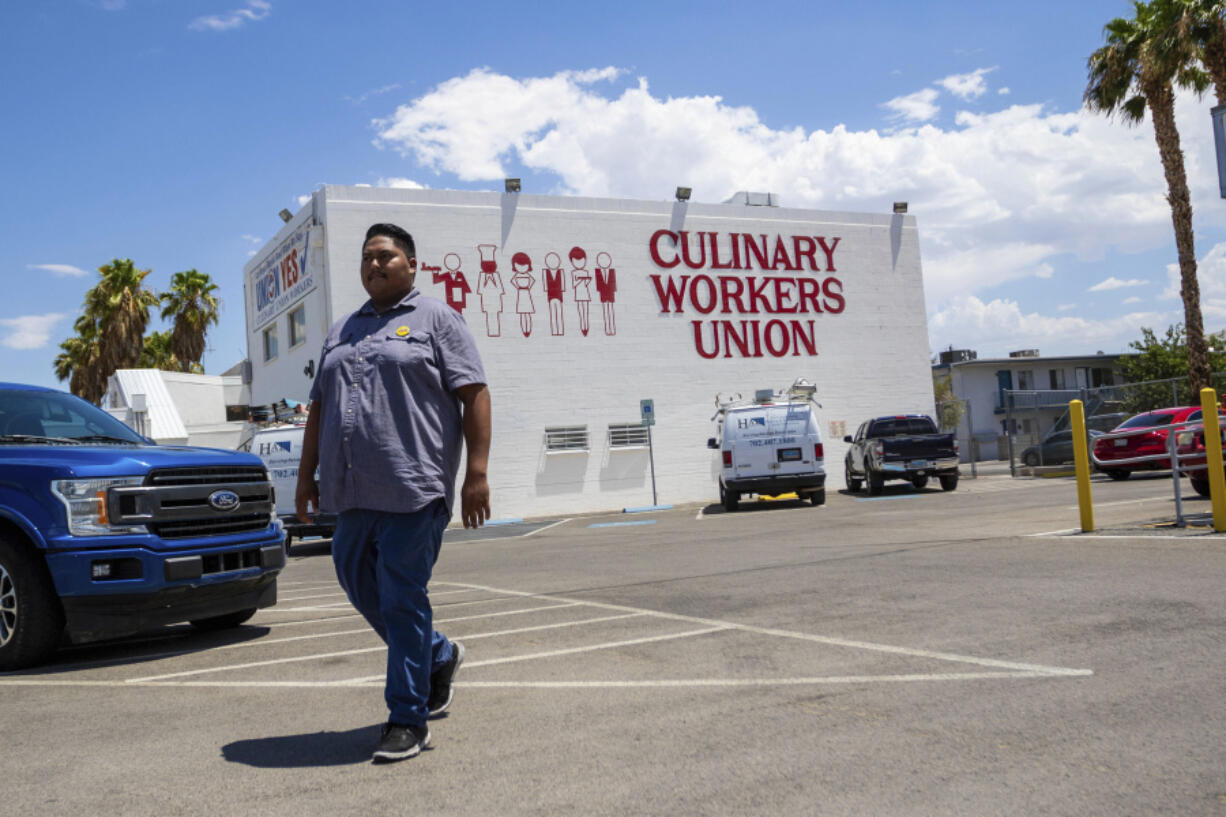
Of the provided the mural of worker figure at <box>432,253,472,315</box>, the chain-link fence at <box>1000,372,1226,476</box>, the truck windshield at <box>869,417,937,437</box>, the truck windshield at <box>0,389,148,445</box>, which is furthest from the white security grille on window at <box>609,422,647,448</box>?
the truck windshield at <box>0,389,148,445</box>

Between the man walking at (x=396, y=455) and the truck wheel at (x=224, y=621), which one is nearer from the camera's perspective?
the man walking at (x=396, y=455)

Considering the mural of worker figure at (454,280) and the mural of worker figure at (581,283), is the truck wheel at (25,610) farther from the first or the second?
the mural of worker figure at (581,283)

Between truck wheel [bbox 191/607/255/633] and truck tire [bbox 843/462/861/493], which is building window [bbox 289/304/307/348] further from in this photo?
truck wheel [bbox 191/607/255/633]

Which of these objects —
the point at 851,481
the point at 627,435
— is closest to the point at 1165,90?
the point at 851,481

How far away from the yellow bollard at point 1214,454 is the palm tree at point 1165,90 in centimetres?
1696

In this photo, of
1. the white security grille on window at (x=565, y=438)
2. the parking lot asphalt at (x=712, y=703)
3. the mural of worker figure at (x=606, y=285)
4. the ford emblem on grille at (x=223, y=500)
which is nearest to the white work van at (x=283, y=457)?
the white security grille on window at (x=565, y=438)

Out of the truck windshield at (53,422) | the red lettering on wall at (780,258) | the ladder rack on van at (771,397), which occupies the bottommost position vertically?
the truck windshield at (53,422)

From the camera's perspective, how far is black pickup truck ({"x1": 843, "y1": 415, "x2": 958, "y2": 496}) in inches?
872

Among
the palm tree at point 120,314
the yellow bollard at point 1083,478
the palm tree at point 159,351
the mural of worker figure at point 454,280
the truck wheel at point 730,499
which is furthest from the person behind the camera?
the palm tree at point 159,351

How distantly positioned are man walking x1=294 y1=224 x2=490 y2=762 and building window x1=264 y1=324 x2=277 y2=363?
28838 millimetres

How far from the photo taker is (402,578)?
3695mm

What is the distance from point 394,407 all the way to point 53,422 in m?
4.55

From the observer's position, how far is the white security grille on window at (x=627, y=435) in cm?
2673

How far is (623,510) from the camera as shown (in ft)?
83.9
